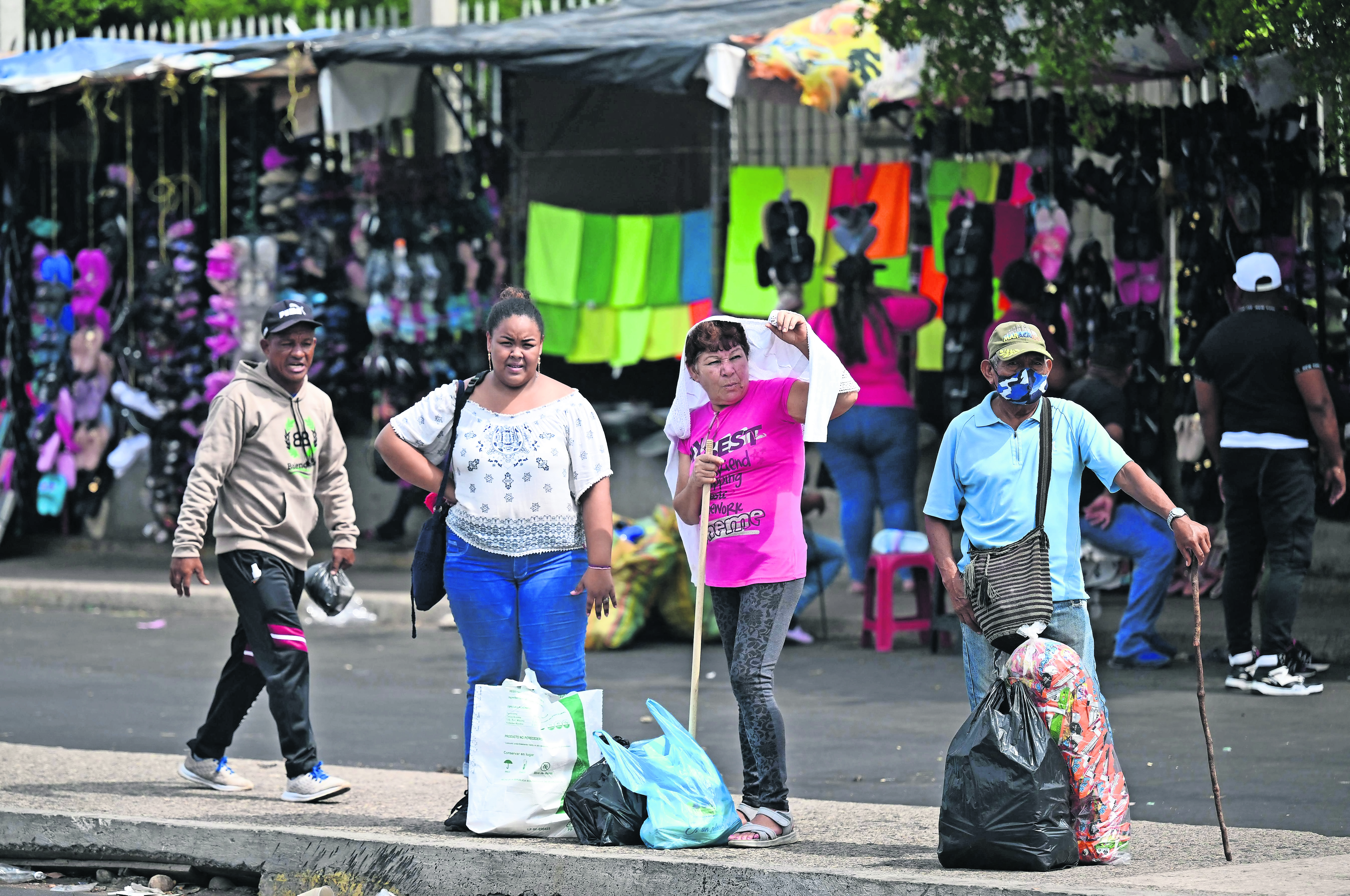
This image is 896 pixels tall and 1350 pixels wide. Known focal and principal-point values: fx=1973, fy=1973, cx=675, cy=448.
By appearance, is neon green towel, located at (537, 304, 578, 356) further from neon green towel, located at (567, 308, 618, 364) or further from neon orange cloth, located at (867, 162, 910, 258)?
neon orange cloth, located at (867, 162, 910, 258)

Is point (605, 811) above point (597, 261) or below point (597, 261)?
below

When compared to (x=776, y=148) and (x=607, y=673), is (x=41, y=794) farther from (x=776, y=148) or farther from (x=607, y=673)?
(x=776, y=148)

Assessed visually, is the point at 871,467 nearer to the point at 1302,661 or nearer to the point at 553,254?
the point at 1302,661

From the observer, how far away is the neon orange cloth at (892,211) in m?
13.3

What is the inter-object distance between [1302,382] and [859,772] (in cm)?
323

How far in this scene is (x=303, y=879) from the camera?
6.42m

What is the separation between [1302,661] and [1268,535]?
0.64m

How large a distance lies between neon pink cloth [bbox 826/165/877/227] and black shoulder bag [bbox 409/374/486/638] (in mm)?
7217

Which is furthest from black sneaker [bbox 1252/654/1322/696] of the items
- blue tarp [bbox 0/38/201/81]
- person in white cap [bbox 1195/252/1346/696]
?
blue tarp [bbox 0/38/201/81]

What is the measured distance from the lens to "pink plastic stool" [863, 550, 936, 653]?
37.7 ft

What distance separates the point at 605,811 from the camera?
6281 millimetres

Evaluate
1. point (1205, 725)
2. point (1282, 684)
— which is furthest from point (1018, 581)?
point (1282, 684)

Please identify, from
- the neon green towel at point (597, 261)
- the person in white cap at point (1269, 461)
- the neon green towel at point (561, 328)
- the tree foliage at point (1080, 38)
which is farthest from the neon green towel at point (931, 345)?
the person in white cap at point (1269, 461)

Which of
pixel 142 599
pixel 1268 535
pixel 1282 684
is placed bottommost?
pixel 142 599
